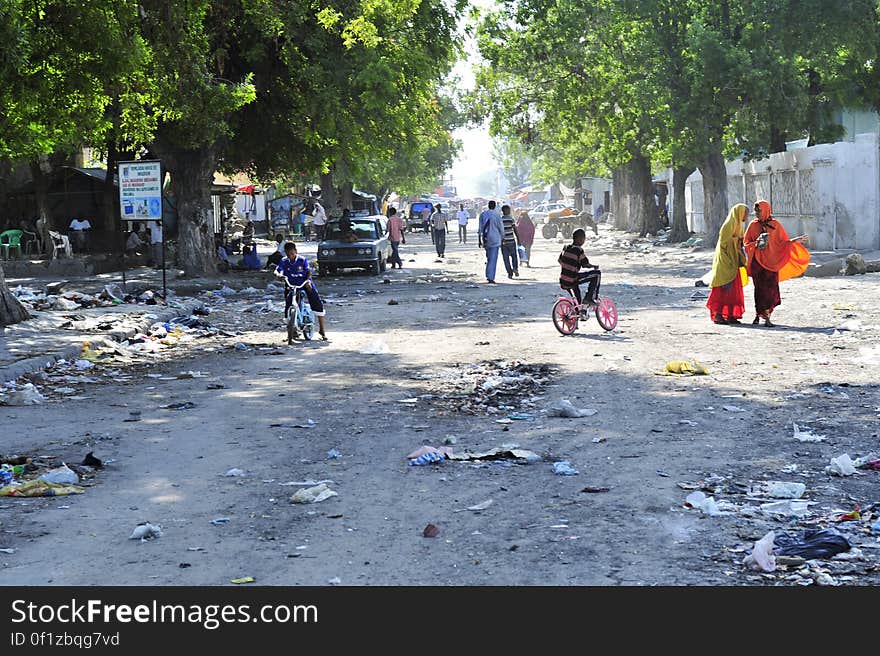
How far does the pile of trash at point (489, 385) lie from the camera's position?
10.9 metres

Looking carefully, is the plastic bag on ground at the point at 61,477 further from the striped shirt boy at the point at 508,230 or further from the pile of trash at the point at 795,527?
the striped shirt boy at the point at 508,230

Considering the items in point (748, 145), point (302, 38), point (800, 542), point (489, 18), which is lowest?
point (800, 542)

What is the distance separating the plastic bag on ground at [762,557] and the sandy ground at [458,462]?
0.23 ft

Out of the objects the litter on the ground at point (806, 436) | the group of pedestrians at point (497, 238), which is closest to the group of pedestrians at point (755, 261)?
the litter on the ground at point (806, 436)

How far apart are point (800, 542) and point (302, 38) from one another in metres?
24.8

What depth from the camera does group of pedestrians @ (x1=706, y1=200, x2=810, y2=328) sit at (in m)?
16.3

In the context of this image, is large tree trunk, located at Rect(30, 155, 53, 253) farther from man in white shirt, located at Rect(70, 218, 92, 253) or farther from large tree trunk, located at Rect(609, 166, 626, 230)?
large tree trunk, located at Rect(609, 166, 626, 230)

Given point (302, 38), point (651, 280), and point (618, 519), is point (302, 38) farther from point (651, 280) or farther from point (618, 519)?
point (618, 519)

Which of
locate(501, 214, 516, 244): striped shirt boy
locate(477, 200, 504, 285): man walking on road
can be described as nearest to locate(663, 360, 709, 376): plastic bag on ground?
locate(477, 200, 504, 285): man walking on road

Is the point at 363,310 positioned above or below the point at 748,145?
below

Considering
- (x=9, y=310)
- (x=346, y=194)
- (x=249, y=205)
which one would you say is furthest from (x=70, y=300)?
(x=249, y=205)

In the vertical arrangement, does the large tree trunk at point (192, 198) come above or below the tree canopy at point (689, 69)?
below

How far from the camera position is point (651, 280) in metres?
27.2

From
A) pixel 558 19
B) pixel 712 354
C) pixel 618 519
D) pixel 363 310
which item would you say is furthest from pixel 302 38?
pixel 618 519
